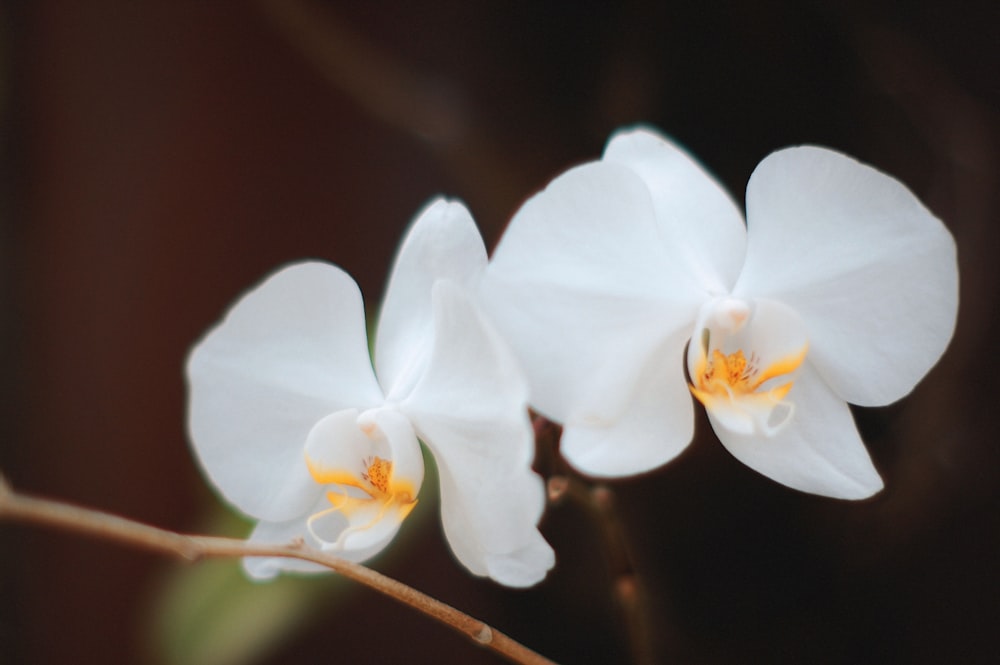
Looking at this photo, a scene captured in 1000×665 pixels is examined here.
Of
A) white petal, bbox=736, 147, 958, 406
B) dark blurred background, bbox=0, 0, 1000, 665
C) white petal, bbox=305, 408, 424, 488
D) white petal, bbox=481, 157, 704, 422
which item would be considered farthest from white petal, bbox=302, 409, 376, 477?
dark blurred background, bbox=0, 0, 1000, 665

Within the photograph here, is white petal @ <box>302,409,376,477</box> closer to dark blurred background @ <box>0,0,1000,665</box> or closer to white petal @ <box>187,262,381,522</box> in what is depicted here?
white petal @ <box>187,262,381,522</box>

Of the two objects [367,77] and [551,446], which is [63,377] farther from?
[551,446]

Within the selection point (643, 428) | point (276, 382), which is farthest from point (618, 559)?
point (276, 382)

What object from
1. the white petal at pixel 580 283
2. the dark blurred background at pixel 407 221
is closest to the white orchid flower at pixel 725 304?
the white petal at pixel 580 283

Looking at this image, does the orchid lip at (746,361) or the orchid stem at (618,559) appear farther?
the orchid stem at (618,559)

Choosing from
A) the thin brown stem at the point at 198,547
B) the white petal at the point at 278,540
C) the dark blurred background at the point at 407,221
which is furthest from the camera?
the dark blurred background at the point at 407,221

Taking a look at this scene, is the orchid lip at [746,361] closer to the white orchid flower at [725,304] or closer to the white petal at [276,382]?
the white orchid flower at [725,304]
